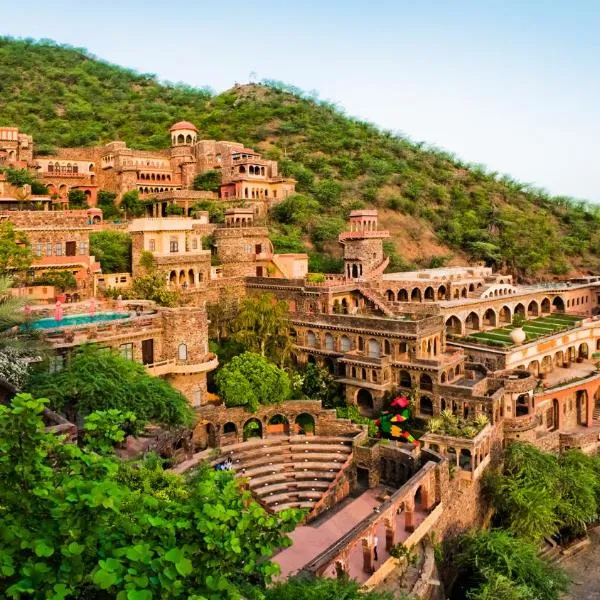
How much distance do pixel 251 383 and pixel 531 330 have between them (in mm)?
23651

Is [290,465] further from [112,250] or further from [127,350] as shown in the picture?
[112,250]

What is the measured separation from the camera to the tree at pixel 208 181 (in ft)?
193

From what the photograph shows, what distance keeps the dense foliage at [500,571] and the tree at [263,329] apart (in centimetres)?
1473

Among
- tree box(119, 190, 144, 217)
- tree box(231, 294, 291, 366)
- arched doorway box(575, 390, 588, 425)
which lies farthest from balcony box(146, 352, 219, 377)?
tree box(119, 190, 144, 217)

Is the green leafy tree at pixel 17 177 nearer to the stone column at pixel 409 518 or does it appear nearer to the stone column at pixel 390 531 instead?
the stone column at pixel 409 518

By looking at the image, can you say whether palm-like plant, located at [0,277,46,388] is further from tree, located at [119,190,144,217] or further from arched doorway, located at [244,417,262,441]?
tree, located at [119,190,144,217]

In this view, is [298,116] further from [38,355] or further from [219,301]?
[38,355]

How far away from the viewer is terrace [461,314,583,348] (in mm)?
38856

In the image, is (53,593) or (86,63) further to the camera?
(86,63)

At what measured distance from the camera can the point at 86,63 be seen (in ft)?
334

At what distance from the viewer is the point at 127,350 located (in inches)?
1055

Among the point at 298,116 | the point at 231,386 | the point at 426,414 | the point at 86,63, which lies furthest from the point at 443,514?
the point at 86,63

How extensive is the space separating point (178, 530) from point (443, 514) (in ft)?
61.4

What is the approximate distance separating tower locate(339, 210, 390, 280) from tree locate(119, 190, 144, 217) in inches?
738
